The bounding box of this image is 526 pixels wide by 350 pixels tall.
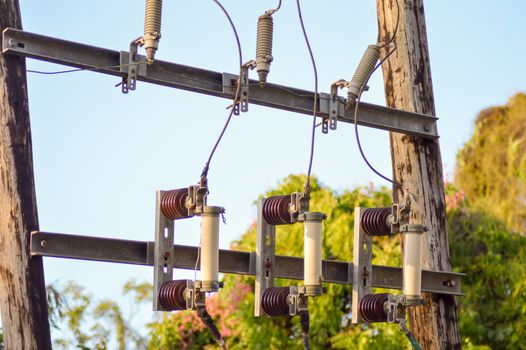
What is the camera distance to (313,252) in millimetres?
6320

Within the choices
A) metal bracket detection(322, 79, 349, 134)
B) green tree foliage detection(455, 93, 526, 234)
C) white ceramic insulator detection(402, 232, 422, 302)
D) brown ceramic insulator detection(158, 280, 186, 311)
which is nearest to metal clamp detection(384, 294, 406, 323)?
white ceramic insulator detection(402, 232, 422, 302)

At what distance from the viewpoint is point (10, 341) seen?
6.23 metres

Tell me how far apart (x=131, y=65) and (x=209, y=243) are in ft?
4.28

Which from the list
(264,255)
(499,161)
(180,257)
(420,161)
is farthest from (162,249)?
(499,161)

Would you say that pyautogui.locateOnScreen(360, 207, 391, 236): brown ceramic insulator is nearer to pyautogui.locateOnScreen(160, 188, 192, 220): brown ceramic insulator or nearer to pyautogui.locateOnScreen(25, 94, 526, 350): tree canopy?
pyautogui.locateOnScreen(160, 188, 192, 220): brown ceramic insulator

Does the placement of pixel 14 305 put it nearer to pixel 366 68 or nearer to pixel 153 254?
pixel 153 254

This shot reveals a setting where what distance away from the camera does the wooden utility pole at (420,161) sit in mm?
8289

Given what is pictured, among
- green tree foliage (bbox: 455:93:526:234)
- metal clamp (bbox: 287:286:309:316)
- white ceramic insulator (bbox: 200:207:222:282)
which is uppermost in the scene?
green tree foliage (bbox: 455:93:526:234)

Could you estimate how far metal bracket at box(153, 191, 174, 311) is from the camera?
6578 mm

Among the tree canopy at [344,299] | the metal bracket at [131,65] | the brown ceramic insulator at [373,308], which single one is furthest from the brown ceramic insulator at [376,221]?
the tree canopy at [344,299]

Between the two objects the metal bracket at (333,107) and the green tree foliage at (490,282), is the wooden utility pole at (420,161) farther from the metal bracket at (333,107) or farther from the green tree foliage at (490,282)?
the green tree foliage at (490,282)

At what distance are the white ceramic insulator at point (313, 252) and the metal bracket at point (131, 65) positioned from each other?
1.35m

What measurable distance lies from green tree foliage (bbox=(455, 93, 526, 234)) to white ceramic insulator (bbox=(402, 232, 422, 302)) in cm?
1029

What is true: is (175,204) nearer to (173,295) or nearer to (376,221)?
(173,295)
